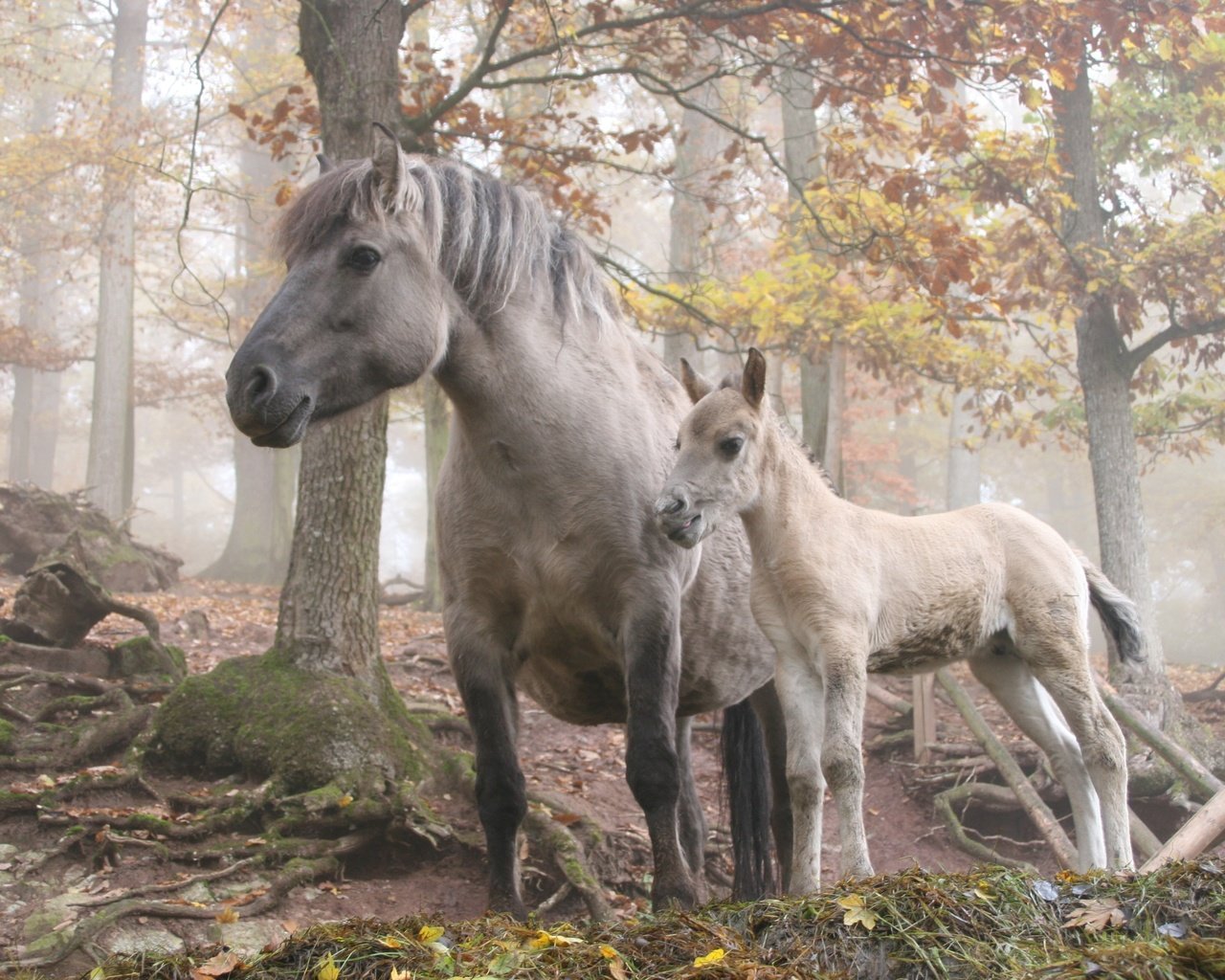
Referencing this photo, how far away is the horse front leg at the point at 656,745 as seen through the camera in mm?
4250

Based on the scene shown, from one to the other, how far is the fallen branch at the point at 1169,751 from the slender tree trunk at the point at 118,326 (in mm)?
16052

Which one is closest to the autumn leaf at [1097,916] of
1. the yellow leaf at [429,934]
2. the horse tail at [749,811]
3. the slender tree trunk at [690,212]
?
the yellow leaf at [429,934]

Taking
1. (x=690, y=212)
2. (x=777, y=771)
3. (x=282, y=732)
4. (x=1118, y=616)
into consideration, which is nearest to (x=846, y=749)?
(x=1118, y=616)

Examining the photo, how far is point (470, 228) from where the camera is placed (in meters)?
4.48

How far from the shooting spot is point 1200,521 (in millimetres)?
28609

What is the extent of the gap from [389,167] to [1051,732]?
3.91 m

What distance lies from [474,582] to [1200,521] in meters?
29.4

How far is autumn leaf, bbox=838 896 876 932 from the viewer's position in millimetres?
2977

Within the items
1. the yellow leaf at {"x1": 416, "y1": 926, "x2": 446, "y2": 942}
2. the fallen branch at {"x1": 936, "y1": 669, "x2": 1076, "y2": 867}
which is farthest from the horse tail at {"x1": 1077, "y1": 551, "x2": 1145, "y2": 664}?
the yellow leaf at {"x1": 416, "y1": 926, "x2": 446, "y2": 942}

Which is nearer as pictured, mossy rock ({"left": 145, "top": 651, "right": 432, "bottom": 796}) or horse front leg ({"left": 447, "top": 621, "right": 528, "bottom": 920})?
horse front leg ({"left": 447, "top": 621, "right": 528, "bottom": 920})

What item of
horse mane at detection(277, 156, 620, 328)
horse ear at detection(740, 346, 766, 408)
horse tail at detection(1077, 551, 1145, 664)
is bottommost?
horse tail at detection(1077, 551, 1145, 664)

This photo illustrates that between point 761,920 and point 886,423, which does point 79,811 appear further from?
point 886,423

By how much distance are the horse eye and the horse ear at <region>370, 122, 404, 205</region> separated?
0.79 ft

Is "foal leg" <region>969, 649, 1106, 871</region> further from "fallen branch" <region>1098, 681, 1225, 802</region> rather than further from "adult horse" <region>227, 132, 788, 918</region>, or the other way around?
"fallen branch" <region>1098, 681, 1225, 802</region>
